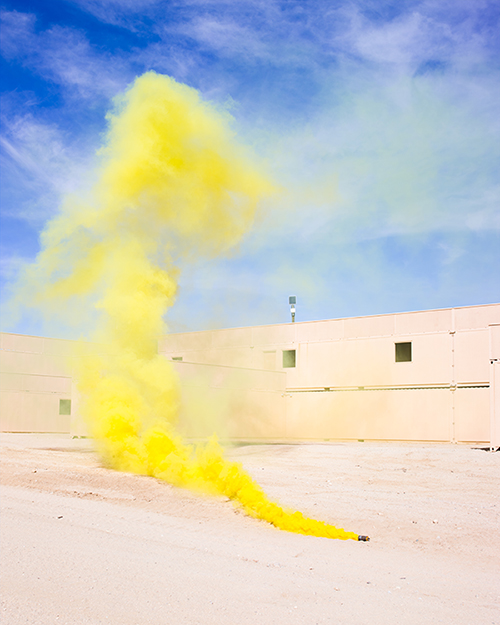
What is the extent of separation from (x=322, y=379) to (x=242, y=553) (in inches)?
889

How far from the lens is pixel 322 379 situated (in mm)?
29984

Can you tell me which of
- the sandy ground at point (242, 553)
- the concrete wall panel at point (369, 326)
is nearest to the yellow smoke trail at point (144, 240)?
the sandy ground at point (242, 553)

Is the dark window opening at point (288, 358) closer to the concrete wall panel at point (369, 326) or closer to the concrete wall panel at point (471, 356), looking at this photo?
the concrete wall panel at point (369, 326)

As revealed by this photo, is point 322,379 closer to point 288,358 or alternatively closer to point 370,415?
point 288,358

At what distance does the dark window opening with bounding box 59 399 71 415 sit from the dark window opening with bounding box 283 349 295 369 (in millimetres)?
12643

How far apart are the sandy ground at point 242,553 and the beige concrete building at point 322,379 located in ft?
37.4

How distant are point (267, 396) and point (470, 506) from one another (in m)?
19.6

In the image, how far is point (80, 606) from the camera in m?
5.51

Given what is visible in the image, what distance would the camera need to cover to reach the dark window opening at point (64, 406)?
3301 centimetres

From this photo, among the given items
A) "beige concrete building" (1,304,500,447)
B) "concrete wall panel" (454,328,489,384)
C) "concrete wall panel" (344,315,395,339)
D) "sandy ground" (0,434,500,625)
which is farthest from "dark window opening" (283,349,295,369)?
"sandy ground" (0,434,500,625)

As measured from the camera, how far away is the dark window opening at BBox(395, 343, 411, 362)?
27594mm

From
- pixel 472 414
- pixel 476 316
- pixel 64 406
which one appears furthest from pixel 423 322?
pixel 64 406

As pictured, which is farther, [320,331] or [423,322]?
[320,331]

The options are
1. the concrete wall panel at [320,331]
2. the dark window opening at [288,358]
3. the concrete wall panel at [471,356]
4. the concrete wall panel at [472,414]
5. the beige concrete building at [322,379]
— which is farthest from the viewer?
the dark window opening at [288,358]
